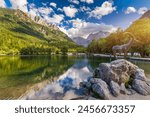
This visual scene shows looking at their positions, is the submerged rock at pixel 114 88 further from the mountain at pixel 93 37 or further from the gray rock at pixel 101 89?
the mountain at pixel 93 37

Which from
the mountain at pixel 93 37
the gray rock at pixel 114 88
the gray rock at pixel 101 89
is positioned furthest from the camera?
the mountain at pixel 93 37

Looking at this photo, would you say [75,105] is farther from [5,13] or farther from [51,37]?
[5,13]

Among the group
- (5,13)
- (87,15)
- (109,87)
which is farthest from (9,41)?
(5,13)

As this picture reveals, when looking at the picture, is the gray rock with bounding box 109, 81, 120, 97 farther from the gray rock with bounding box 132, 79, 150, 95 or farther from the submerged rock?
the gray rock with bounding box 132, 79, 150, 95

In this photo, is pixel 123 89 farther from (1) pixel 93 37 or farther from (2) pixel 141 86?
(1) pixel 93 37

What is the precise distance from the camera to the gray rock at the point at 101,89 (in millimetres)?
7023

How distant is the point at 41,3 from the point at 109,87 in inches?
185

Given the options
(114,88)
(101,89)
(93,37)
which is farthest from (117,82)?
(93,37)

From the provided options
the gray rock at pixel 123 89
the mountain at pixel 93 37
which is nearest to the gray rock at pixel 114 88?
the gray rock at pixel 123 89

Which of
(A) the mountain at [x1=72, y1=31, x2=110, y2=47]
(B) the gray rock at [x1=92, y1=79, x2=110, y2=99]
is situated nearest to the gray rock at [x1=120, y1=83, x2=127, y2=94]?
(B) the gray rock at [x1=92, y1=79, x2=110, y2=99]

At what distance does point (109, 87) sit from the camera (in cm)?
770

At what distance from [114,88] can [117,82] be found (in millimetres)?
683

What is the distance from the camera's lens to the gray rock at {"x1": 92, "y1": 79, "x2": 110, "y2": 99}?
7.02 metres

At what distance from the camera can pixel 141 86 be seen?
7.82m
